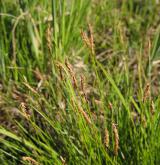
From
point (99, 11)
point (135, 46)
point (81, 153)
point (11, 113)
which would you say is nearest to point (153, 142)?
point (81, 153)

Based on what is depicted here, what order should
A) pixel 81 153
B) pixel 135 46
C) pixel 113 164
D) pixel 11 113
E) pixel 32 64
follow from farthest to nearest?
pixel 135 46 < pixel 32 64 < pixel 11 113 < pixel 81 153 < pixel 113 164

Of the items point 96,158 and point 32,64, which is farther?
point 32,64

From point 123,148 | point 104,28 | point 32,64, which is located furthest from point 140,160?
point 104,28

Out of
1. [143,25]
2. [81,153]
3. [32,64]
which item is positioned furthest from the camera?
[143,25]

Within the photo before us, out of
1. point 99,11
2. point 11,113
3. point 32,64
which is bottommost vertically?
point 11,113

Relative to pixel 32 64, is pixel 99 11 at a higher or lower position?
higher

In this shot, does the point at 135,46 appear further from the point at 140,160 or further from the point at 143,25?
the point at 140,160
